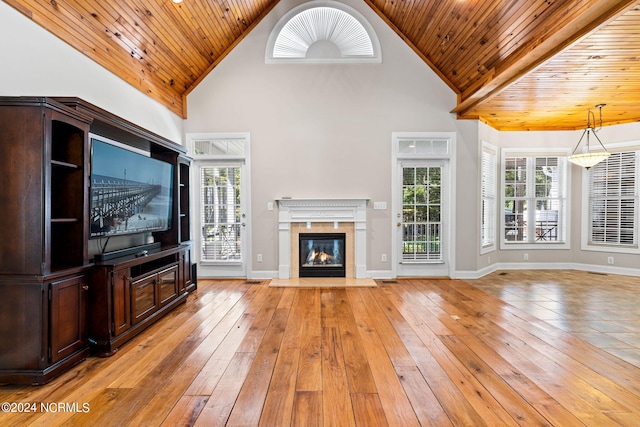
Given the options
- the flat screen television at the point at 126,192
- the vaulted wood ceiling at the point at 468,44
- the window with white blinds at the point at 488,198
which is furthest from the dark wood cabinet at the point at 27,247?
the window with white blinds at the point at 488,198

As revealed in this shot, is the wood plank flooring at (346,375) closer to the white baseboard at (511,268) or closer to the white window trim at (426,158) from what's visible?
the white baseboard at (511,268)

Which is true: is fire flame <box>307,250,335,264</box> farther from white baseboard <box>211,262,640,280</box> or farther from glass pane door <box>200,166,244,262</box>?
glass pane door <box>200,166,244,262</box>

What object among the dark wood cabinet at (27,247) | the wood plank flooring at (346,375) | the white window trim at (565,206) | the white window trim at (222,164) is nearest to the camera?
the wood plank flooring at (346,375)

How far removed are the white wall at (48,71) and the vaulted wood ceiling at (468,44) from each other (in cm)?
10

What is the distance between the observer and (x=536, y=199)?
5879 mm

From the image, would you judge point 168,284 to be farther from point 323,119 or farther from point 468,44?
point 468,44

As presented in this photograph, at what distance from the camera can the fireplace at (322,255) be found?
501cm

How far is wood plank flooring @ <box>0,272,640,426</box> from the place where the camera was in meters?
1.73

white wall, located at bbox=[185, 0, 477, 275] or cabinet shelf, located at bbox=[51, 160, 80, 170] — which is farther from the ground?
white wall, located at bbox=[185, 0, 477, 275]

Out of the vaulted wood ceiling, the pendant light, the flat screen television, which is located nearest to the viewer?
the flat screen television

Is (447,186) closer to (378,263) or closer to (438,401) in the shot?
(378,263)

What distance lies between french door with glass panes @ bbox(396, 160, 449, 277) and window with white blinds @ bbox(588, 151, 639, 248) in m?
3.12

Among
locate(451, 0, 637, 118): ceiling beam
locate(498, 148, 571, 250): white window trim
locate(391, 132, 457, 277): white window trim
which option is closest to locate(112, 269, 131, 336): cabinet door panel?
locate(391, 132, 457, 277): white window trim

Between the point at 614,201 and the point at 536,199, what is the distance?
4.03 ft
